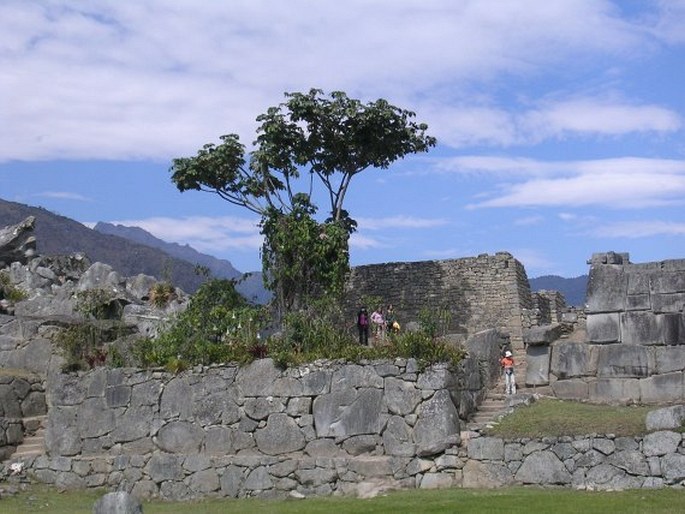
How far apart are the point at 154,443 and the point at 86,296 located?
660cm

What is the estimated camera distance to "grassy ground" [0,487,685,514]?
1385cm

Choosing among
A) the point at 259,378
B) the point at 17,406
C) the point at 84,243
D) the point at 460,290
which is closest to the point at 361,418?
the point at 259,378

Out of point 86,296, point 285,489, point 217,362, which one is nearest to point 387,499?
point 285,489

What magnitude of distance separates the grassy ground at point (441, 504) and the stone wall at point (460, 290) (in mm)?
13899

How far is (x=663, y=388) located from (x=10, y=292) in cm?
1706

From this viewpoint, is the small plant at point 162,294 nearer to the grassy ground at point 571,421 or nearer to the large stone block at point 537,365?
the large stone block at point 537,365

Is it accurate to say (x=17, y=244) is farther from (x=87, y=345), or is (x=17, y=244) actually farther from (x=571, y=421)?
(x=571, y=421)

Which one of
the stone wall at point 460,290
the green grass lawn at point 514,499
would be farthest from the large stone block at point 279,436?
the stone wall at point 460,290

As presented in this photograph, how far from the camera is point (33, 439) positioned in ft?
70.5

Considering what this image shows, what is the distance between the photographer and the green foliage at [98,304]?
24909mm

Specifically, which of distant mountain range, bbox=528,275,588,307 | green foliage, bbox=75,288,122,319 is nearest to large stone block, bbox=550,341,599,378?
green foliage, bbox=75,288,122,319

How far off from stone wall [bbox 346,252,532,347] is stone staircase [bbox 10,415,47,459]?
1235 cm

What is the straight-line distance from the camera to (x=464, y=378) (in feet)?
60.5

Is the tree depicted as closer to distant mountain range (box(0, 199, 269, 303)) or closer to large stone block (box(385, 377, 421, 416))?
large stone block (box(385, 377, 421, 416))
